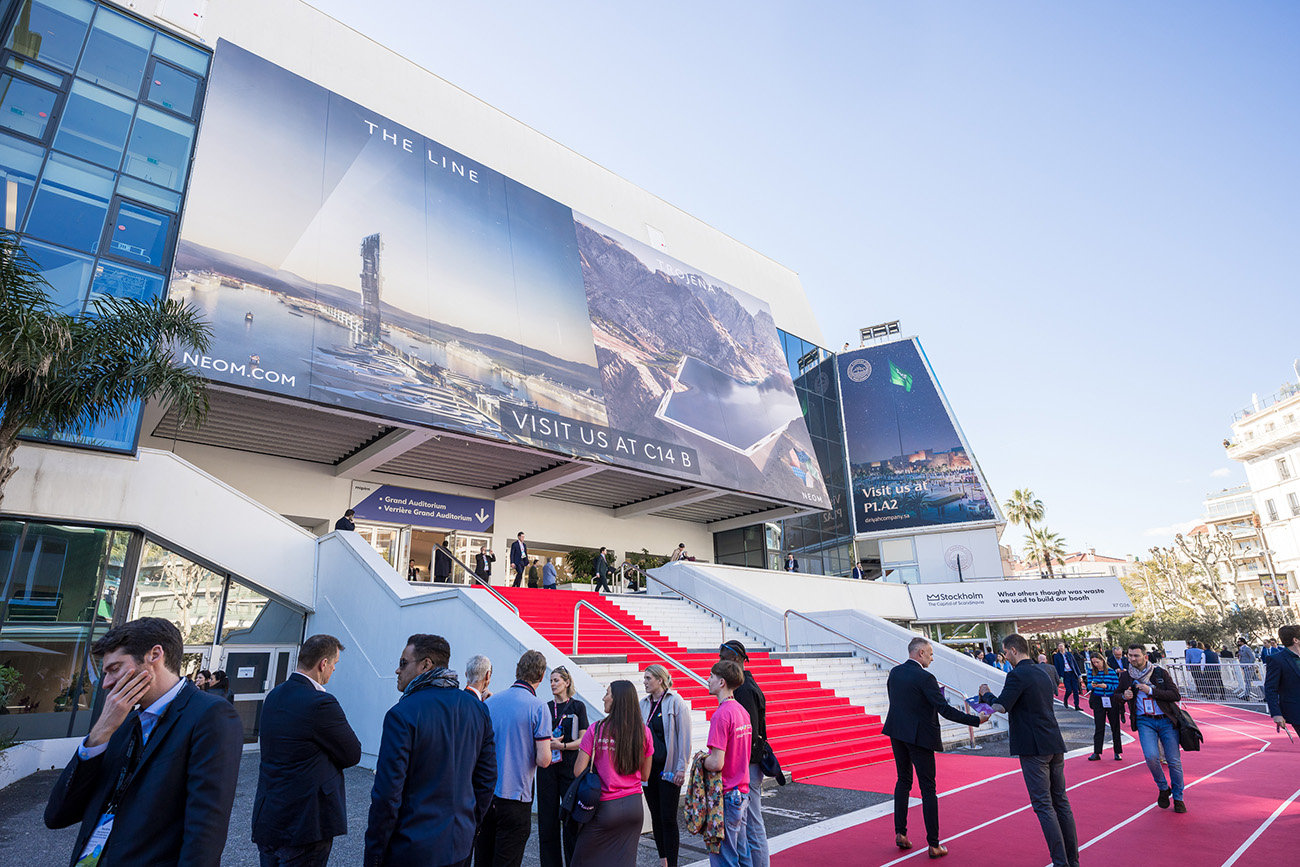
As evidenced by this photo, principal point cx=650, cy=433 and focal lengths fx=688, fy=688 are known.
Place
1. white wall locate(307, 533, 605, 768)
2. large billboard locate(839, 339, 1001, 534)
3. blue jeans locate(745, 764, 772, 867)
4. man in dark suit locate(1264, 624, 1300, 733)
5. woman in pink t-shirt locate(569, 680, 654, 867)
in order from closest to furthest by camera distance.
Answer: woman in pink t-shirt locate(569, 680, 654, 867)
blue jeans locate(745, 764, 772, 867)
man in dark suit locate(1264, 624, 1300, 733)
white wall locate(307, 533, 605, 768)
large billboard locate(839, 339, 1001, 534)

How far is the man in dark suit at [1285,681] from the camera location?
614 centimetres

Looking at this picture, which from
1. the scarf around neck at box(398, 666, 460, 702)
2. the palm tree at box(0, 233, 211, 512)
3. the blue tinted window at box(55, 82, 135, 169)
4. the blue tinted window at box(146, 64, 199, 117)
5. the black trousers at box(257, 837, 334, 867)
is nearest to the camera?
the scarf around neck at box(398, 666, 460, 702)

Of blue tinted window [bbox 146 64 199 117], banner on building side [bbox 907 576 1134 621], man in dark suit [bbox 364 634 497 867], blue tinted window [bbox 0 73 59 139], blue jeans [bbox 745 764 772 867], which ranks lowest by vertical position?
blue jeans [bbox 745 764 772 867]

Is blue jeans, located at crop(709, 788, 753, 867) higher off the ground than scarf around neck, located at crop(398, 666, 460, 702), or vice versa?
scarf around neck, located at crop(398, 666, 460, 702)

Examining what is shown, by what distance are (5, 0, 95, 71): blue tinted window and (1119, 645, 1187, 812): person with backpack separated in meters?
20.1

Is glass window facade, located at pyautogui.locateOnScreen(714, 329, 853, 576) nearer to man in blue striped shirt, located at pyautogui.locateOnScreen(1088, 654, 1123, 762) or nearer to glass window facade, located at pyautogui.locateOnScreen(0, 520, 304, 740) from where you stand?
man in blue striped shirt, located at pyautogui.locateOnScreen(1088, 654, 1123, 762)

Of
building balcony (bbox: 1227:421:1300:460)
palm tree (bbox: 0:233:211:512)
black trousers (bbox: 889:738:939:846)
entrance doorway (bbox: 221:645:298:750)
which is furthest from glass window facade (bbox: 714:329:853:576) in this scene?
building balcony (bbox: 1227:421:1300:460)

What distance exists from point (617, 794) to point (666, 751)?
1.07 meters

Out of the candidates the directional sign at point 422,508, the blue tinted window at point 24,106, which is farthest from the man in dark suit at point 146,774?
the directional sign at point 422,508

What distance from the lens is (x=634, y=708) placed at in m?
3.86

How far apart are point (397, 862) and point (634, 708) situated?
4.49 feet

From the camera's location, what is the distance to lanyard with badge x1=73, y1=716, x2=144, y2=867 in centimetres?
205

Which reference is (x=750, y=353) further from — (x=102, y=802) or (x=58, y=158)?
(x=102, y=802)

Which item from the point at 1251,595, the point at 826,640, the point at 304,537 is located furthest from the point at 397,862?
the point at 1251,595
